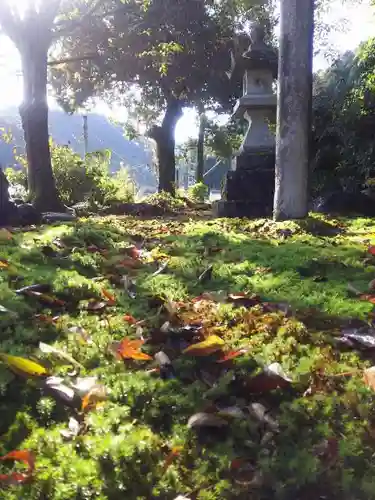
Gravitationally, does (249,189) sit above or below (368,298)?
above

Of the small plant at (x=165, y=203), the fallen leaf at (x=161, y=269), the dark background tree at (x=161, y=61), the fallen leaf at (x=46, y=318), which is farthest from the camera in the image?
the dark background tree at (x=161, y=61)

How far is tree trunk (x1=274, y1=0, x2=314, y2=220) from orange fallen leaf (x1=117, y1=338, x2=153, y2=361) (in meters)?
4.09

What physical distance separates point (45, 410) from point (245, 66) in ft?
27.0

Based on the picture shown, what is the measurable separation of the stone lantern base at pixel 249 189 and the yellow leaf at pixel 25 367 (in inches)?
238

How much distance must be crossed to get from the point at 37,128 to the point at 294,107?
591 cm

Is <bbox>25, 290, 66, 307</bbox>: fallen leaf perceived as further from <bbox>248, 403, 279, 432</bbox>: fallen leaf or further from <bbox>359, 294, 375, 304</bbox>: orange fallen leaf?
<bbox>359, 294, 375, 304</bbox>: orange fallen leaf

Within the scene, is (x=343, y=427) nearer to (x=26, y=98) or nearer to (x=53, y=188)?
(x=53, y=188)

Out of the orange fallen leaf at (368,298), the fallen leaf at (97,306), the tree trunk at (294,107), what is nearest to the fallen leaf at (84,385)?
the fallen leaf at (97,306)

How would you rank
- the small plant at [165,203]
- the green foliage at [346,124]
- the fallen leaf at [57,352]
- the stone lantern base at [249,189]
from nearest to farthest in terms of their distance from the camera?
the fallen leaf at [57,352], the stone lantern base at [249,189], the green foliage at [346,124], the small plant at [165,203]

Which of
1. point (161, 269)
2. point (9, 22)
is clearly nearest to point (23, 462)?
point (161, 269)

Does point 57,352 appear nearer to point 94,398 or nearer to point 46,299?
point 94,398

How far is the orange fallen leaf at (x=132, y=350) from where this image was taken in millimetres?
1976

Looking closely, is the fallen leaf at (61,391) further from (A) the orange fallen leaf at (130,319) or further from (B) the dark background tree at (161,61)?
(B) the dark background tree at (161,61)

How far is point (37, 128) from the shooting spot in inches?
387
